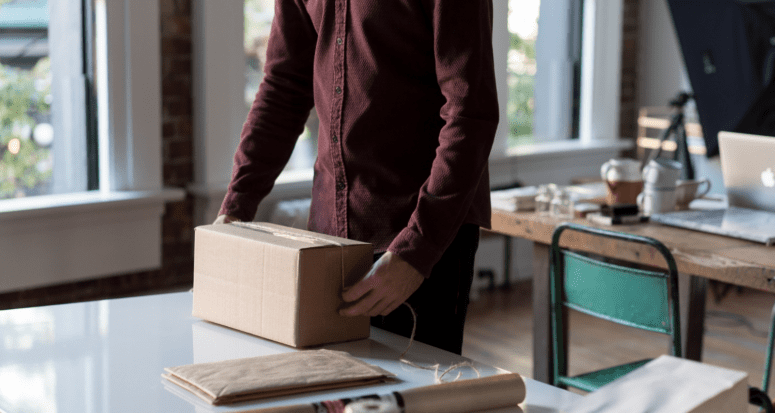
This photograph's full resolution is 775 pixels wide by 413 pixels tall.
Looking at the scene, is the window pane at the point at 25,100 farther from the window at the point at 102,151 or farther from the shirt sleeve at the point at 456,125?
the shirt sleeve at the point at 456,125

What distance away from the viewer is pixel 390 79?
135cm

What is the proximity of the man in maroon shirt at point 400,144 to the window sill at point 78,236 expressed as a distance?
5.29ft

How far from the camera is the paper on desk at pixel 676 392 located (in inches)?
30.6

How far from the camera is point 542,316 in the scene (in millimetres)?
2369

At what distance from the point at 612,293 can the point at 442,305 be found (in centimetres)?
61

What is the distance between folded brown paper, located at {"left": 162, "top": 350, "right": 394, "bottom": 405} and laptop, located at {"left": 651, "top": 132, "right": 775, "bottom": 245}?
138cm

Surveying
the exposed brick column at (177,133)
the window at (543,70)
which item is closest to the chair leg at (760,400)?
the exposed brick column at (177,133)

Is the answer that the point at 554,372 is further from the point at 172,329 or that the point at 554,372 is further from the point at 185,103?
the point at 185,103

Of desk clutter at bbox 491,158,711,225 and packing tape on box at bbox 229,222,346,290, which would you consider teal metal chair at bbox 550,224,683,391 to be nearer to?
desk clutter at bbox 491,158,711,225

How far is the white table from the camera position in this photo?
0.98 meters

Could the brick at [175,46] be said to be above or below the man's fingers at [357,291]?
above

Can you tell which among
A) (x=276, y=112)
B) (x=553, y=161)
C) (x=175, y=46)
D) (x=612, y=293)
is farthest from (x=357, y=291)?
(x=553, y=161)

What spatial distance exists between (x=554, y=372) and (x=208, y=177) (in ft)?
5.28

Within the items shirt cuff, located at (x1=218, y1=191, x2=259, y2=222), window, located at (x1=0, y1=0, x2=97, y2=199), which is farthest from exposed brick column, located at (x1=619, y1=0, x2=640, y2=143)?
shirt cuff, located at (x1=218, y1=191, x2=259, y2=222)
